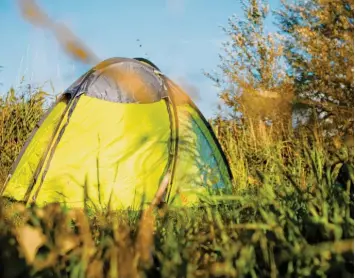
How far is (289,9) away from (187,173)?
2910 mm

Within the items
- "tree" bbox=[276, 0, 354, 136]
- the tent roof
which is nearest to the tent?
the tent roof

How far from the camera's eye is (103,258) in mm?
1432

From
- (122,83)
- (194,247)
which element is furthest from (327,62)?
(194,247)

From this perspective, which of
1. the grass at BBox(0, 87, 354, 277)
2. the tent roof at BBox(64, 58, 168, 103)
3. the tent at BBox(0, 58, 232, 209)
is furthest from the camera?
the tent roof at BBox(64, 58, 168, 103)

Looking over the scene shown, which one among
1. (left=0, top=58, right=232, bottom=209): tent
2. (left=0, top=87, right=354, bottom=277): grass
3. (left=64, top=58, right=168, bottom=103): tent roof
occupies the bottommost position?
(left=0, top=87, right=354, bottom=277): grass

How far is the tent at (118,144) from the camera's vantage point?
4.44m

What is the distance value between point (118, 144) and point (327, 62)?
1.87m

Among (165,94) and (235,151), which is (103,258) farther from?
(235,151)

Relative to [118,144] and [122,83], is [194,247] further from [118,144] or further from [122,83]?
[122,83]

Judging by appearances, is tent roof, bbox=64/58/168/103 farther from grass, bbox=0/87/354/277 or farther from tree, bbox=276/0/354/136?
grass, bbox=0/87/354/277

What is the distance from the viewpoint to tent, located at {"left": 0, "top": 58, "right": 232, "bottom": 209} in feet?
14.6

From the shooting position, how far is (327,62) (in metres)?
4.39

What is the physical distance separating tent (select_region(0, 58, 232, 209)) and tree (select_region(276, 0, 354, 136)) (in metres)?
1.03

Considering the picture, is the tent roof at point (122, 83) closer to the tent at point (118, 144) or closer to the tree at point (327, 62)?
the tent at point (118, 144)
